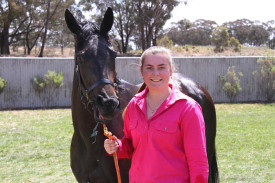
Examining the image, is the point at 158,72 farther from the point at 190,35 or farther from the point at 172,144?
the point at 190,35

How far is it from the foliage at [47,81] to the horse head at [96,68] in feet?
41.7

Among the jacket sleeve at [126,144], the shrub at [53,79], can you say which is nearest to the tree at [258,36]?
the shrub at [53,79]

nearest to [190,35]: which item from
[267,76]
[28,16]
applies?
[28,16]

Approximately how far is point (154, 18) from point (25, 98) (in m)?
17.7

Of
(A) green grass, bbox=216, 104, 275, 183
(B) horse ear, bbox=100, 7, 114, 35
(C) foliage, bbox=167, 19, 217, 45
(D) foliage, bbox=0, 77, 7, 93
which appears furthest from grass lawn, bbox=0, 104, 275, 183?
(C) foliage, bbox=167, 19, 217, 45

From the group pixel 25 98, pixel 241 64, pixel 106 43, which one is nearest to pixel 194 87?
pixel 106 43

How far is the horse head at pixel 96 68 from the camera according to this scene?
2.28m

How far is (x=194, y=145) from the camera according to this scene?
1752 millimetres

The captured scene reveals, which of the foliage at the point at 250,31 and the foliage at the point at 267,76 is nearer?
the foliage at the point at 267,76

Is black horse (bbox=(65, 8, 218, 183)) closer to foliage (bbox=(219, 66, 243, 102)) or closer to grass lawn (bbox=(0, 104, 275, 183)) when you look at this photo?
grass lawn (bbox=(0, 104, 275, 183))

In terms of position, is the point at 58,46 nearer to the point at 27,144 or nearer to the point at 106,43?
the point at 27,144

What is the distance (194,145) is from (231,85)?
1540cm

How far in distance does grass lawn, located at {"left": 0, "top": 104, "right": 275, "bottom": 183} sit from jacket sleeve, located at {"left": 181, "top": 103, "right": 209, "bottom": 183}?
3.66m

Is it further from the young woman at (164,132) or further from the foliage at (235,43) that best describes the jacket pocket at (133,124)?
the foliage at (235,43)
